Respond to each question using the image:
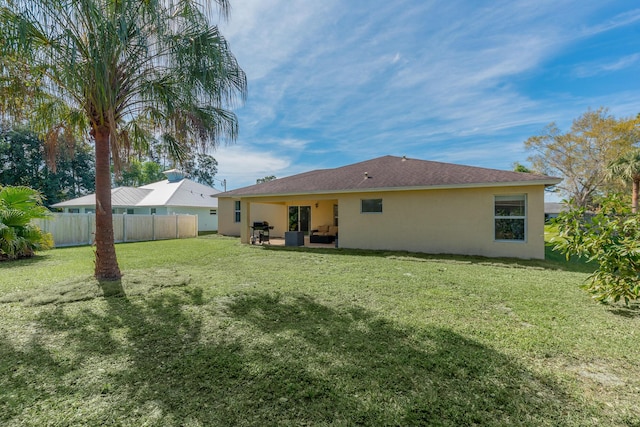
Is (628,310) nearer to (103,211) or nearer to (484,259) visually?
(484,259)

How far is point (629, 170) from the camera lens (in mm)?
20203

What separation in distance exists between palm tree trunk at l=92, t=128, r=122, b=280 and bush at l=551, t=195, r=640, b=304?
9072mm

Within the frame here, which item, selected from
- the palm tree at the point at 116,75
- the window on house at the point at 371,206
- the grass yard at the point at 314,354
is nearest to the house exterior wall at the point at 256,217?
the window on house at the point at 371,206

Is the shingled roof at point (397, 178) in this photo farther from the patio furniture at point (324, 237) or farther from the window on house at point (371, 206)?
the patio furniture at point (324, 237)

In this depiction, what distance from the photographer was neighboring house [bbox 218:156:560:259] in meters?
9.98

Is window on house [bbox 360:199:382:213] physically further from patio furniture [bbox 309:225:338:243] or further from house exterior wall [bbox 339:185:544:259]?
patio furniture [bbox 309:225:338:243]

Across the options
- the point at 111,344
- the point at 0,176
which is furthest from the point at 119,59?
the point at 0,176

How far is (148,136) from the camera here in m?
7.75

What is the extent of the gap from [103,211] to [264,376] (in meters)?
5.71

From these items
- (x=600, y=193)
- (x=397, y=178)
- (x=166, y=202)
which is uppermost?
(x=600, y=193)

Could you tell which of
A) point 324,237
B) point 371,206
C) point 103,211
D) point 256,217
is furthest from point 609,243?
point 256,217

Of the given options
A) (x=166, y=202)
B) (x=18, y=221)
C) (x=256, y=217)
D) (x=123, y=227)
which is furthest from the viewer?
(x=166, y=202)

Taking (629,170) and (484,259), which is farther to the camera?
(629,170)

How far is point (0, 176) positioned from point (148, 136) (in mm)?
39182
